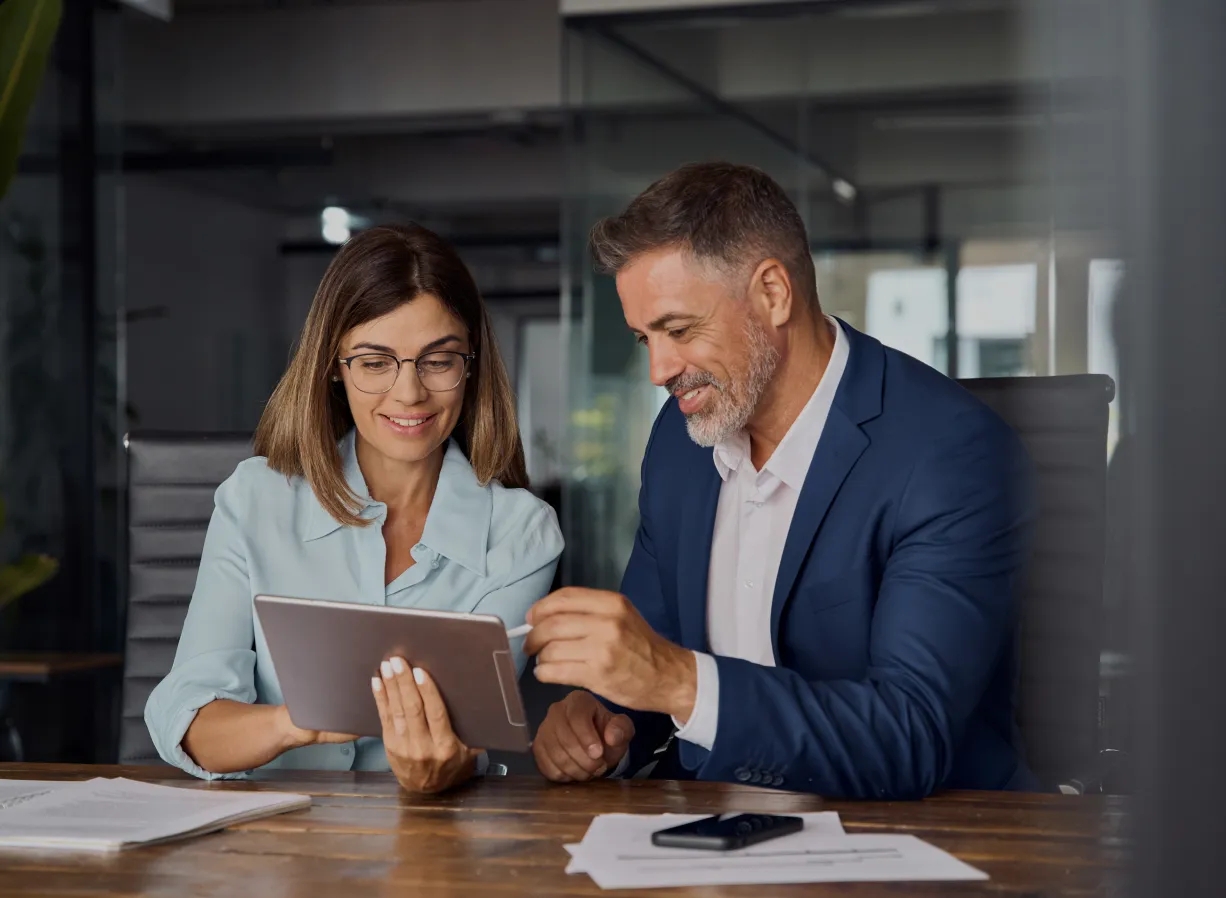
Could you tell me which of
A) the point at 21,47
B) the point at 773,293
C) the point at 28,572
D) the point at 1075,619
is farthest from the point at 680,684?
the point at 28,572

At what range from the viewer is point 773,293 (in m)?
1.81

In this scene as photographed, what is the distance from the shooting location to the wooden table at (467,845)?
1076mm

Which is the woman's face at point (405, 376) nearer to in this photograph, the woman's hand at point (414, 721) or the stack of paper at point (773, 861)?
the woman's hand at point (414, 721)

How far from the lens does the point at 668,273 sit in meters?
1.77

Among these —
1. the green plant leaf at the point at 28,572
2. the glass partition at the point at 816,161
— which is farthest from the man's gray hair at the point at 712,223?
the glass partition at the point at 816,161

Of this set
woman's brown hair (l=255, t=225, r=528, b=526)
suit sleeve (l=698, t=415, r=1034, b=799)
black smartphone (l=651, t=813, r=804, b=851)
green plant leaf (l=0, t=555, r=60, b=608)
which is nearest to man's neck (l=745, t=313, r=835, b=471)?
suit sleeve (l=698, t=415, r=1034, b=799)

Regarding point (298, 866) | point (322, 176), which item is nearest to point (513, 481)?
point (298, 866)

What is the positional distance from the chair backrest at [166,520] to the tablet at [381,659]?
0.73 m

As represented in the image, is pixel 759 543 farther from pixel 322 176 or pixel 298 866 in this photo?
pixel 322 176

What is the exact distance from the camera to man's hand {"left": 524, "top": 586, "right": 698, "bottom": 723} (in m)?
1.33

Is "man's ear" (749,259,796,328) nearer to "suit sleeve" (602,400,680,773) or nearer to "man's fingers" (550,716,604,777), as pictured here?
"suit sleeve" (602,400,680,773)

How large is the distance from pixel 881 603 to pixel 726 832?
473mm

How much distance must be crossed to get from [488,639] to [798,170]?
138 inches

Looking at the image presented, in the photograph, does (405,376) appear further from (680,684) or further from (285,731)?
(680,684)
